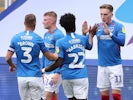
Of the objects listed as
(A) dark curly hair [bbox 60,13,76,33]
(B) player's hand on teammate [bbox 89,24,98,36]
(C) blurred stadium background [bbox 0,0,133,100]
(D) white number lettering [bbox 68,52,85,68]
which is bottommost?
(C) blurred stadium background [bbox 0,0,133,100]

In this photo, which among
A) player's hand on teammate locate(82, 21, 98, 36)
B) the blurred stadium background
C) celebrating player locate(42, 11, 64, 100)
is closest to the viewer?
player's hand on teammate locate(82, 21, 98, 36)

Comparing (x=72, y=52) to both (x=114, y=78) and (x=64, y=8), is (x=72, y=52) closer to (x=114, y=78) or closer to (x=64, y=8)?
(x=114, y=78)

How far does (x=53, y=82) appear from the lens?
7.14 meters

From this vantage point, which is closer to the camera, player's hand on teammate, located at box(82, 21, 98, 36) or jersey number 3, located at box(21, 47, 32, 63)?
jersey number 3, located at box(21, 47, 32, 63)

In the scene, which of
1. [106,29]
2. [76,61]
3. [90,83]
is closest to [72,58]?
[76,61]

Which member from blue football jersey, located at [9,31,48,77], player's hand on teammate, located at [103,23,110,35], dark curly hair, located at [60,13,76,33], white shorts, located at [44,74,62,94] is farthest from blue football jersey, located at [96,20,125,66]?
blue football jersey, located at [9,31,48,77]

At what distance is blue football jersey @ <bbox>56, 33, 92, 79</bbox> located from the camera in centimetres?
631

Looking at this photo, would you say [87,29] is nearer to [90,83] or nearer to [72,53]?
[72,53]

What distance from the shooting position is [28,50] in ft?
20.9

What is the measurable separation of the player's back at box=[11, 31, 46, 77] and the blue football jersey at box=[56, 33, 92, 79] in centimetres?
29

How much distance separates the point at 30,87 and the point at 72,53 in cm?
Result: 75

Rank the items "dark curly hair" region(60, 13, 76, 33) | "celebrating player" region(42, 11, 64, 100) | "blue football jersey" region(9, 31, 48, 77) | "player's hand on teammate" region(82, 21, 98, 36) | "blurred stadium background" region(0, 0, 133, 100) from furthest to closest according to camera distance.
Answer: "blurred stadium background" region(0, 0, 133, 100) → "celebrating player" region(42, 11, 64, 100) → "player's hand on teammate" region(82, 21, 98, 36) → "blue football jersey" region(9, 31, 48, 77) → "dark curly hair" region(60, 13, 76, 33)

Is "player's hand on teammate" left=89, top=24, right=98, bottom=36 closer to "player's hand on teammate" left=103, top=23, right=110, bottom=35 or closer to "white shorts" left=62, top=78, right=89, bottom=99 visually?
"player's hand on teammate" left=103, top=23, right=110, bottom=35

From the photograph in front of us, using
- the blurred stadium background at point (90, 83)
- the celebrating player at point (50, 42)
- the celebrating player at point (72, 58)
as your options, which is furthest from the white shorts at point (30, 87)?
the blurred stadium background at point (90, 83)
